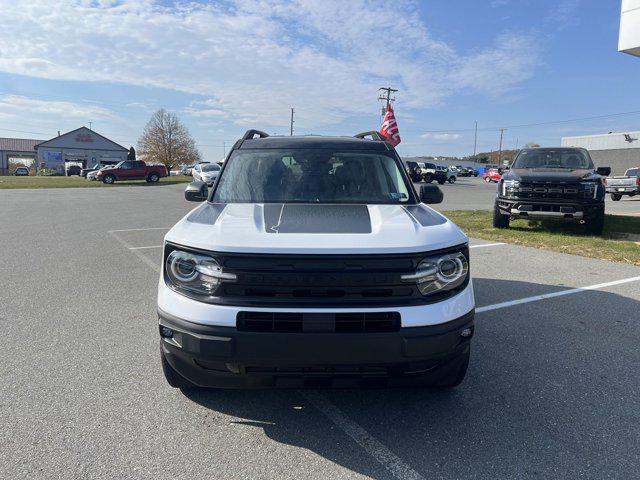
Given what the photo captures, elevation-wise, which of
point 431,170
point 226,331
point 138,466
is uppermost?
point 431,170

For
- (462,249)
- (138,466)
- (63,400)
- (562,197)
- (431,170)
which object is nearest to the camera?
(138,466)

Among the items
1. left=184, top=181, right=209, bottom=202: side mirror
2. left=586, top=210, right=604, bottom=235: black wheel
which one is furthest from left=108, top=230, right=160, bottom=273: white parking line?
left=586, top=210, right=604, bottom=235: black wheel

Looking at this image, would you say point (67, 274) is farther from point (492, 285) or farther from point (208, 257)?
point (492, 285)

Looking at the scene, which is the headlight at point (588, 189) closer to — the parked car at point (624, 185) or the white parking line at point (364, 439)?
the white parking line at point (364, 439)

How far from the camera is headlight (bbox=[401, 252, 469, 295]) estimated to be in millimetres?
2516

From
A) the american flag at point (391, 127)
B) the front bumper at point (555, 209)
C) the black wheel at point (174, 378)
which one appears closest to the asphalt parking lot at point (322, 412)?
the black wheel at point (174, 378)

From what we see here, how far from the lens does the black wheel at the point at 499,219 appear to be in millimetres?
10453

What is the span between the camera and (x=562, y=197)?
9414 millimetres

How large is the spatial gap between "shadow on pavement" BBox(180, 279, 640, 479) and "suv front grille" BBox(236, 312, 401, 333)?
0.69 m

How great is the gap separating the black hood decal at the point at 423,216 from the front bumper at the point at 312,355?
68cm

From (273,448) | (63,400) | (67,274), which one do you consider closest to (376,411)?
(273,448)

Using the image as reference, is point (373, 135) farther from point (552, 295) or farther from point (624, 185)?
point (624, 185)

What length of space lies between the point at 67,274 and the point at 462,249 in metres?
5.65

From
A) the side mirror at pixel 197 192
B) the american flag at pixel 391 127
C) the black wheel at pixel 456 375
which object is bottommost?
the black wheel at pixel 456 375
